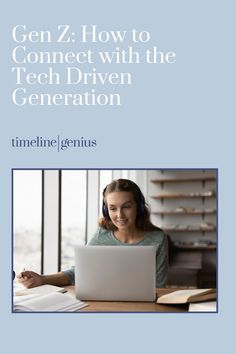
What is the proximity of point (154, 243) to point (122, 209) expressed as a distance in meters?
0.24

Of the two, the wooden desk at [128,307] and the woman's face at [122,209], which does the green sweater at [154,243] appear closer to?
the woman's face at [122,209]

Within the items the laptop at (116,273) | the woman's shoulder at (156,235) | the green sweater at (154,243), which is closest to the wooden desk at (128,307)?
the laptop at (116,273)

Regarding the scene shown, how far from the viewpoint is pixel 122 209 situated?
2.41m

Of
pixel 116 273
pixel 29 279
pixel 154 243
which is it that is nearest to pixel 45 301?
pixel 29 279

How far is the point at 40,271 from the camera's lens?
2.53 meters

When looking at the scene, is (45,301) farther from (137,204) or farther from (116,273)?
(137,204)

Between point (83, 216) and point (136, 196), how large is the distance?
1.16 ft

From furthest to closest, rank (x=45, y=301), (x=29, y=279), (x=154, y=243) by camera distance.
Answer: (x=154, y=243) < (x=29, y=279) < (x=45, y=301)

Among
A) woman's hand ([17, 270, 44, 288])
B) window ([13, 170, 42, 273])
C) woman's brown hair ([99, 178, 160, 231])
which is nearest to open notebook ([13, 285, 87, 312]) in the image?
woman's hand ([17, 270, 44, 288])

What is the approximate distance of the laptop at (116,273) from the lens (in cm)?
218

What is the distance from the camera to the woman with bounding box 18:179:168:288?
7.77 feet

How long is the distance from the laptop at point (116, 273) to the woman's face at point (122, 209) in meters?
0.26

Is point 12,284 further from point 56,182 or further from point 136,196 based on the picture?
point 136,196

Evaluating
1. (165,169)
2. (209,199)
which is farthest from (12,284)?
(209,199)
